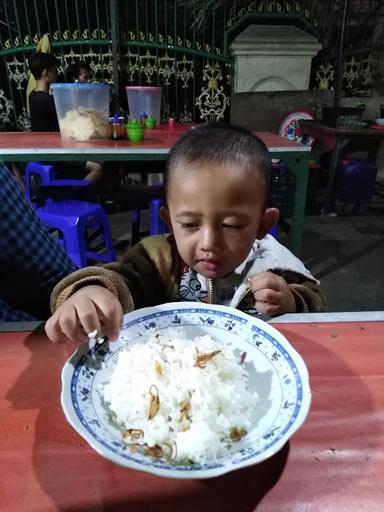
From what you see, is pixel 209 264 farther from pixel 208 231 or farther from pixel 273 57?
pixel 273 57

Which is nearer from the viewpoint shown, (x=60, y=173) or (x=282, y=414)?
(x=282, y=414)

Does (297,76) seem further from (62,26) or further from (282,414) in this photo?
(282,414)

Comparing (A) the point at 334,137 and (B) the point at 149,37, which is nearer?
(A) the point at 334,137

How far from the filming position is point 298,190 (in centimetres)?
330

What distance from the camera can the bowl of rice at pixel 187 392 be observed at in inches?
25.8

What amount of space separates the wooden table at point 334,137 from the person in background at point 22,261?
480 cm

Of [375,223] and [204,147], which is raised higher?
[204,147]

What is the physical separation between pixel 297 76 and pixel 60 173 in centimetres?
Result: 431

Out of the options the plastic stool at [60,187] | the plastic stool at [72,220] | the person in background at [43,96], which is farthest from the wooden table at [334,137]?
the person in background at [43,96]

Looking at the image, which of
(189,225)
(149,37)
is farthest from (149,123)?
(189,225)

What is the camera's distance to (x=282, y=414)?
2.35ft

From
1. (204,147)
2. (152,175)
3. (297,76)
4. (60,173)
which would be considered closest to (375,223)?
(297,76)

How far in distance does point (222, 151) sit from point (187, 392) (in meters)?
0.68

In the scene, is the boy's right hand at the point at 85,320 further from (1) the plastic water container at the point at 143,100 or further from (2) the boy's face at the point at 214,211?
(1) the plastic water container at the point at 143,100
